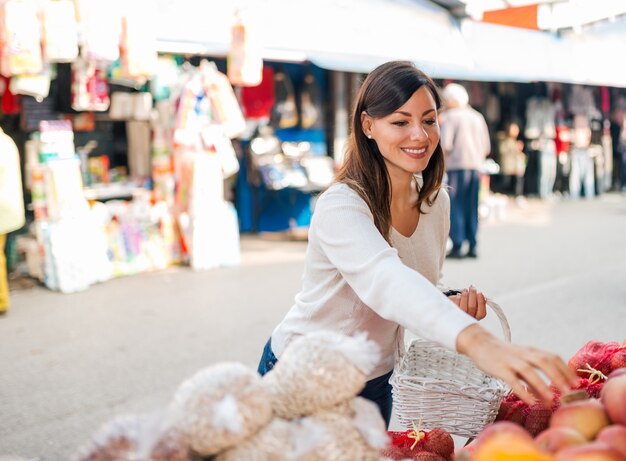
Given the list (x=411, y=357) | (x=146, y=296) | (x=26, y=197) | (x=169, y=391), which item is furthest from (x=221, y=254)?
(x=411, y=357)

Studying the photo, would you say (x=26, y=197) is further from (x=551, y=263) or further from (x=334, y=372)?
(x=334, y=372)

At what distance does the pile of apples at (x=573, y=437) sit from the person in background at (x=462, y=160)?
699 cm

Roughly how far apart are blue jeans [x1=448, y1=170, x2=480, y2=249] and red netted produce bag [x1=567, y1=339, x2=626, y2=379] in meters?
6.32

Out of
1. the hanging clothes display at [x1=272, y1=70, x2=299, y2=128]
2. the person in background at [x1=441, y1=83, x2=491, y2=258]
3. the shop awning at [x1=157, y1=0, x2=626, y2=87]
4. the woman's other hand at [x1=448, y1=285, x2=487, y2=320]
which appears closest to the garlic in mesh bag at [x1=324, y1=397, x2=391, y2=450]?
the woman's other hand at [x1=448, y1=285, x2=487, y2=320]

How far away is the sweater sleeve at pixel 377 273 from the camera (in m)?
1.44

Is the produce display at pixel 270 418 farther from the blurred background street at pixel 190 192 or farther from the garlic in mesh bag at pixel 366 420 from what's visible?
the blurred background street at pixel 190 192

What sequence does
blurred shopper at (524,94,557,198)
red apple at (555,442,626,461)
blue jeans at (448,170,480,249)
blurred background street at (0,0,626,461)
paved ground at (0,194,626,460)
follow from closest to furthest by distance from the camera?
1. red apple at (555,442,626,461)
2. paved ground at (0,194,626,460)
3. blurred background street at (0,0,626,461)
4. blue jeans at (448,170,480,249)
5. blurred shopper at (524,94,557,198)

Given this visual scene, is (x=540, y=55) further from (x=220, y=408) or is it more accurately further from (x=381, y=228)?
(x=220, y=408)

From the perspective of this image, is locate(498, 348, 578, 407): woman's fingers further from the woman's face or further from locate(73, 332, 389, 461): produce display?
the woman's face

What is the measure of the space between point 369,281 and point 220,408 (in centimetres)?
62

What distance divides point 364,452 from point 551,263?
7540 mm

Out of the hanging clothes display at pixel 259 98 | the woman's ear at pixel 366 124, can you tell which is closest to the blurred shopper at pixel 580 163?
the hanging clothes display at pixel 259 98

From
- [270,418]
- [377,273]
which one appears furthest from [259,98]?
[270,418]

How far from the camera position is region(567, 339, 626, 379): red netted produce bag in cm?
202
